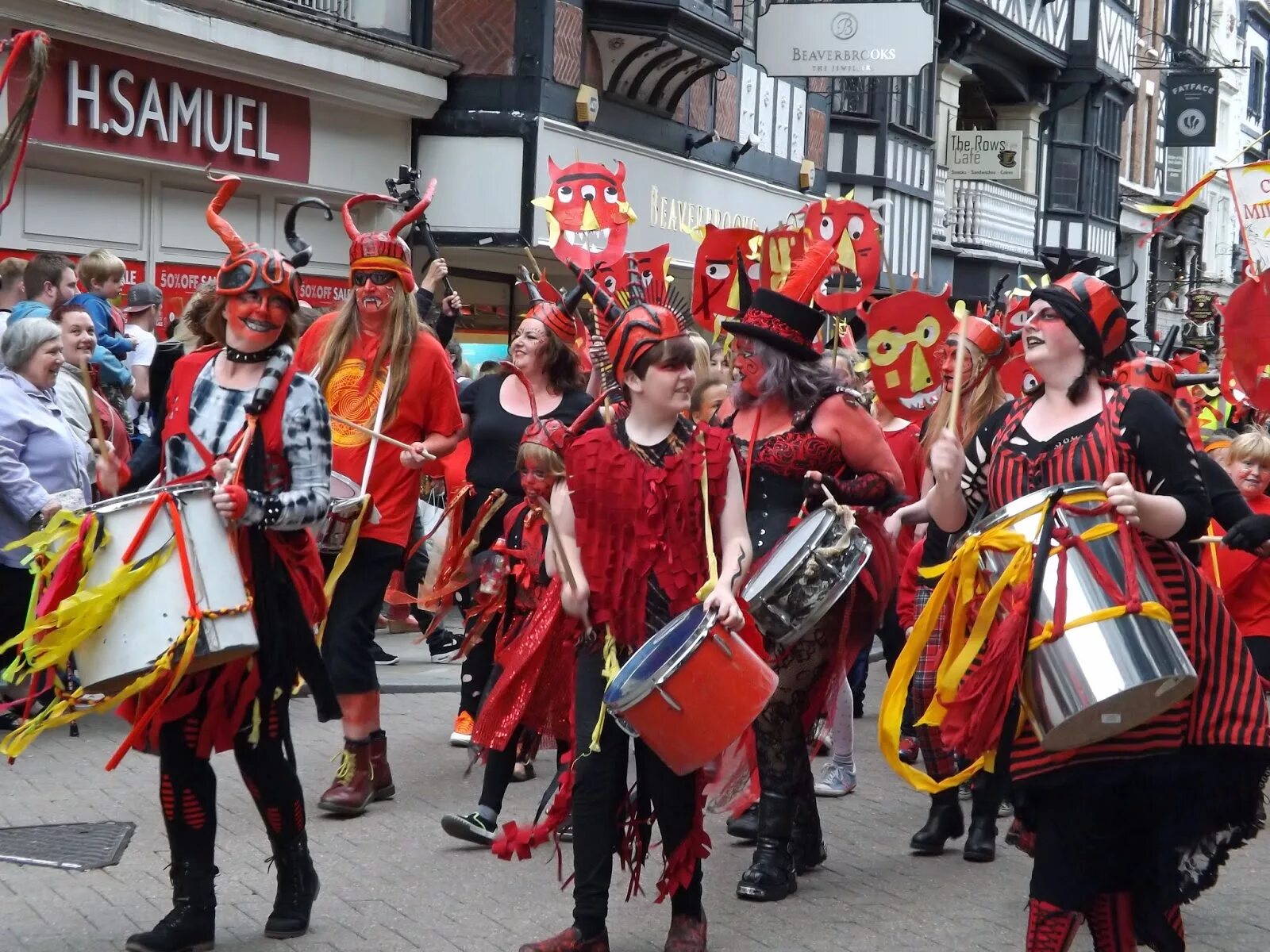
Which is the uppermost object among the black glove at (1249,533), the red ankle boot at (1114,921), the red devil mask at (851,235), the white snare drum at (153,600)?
the red devil mask at (851,235)

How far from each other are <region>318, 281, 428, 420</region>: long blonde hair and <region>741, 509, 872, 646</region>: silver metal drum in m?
1.96

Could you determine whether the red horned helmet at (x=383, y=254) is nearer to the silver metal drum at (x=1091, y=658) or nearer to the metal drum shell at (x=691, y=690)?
the metal drum shell at (x=691, y=690)

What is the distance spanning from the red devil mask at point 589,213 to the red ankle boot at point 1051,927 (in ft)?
19.1

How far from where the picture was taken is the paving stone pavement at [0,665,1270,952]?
203 inches

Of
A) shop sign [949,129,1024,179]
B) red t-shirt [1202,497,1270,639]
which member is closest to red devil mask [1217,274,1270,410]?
red t-shirt [1202,497,1270,639]

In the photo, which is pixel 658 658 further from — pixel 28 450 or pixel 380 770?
pixel 28 450

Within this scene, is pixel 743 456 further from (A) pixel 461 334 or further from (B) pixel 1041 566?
(A) pixel 461 334

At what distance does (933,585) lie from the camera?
6656 millimetres

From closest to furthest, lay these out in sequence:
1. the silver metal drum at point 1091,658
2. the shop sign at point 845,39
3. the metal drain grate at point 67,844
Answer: the silver metal drum at point 1091,658
the metal drain grate at point 67,844
the shop sign at point 845,39

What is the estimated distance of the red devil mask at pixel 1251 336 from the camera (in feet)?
24.1

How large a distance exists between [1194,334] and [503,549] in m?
12.3

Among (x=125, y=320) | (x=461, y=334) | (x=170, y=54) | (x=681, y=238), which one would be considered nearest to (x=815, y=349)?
(x=125, y=320)

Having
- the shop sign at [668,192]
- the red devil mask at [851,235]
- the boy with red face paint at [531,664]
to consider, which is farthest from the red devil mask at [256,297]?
the shop sign at [668,192]

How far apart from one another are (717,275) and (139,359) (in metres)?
3.13
